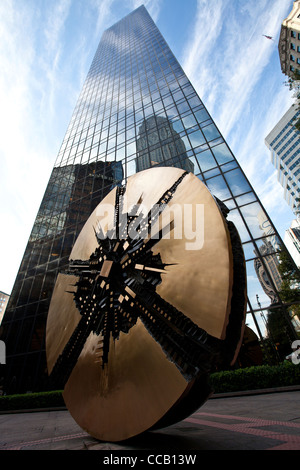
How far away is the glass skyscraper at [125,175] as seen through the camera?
39.5ft

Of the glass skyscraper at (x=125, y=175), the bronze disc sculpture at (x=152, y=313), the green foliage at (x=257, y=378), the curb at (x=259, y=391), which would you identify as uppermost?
the glass skyscraper at (x=125, y=175)

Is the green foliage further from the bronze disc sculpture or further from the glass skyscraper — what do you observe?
the bronze disc sculpture

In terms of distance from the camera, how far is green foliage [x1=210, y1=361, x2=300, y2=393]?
8180mm

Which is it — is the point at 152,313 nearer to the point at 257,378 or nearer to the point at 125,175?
the point at 257,378

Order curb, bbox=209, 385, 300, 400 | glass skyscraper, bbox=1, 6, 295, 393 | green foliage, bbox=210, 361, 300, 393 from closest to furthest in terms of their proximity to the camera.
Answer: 1. curb, bbox=209, 385, 300, 400
2. green foliage, bbox=210, 361, 300, 393
3. glass skyscraper, bbox=1, 6, 295, 393

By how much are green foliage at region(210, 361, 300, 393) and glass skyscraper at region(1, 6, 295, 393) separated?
165 centimetres

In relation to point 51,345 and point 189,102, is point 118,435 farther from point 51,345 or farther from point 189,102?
point 189,102

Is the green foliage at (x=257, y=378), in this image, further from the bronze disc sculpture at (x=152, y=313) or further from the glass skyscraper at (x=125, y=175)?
the bronze disc sculpture at (x=152, y=313)

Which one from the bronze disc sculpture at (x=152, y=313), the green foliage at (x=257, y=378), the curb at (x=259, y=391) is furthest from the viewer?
the green foliage at (x=257, y=378)

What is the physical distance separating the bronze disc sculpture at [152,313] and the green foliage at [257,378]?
22.7 ft

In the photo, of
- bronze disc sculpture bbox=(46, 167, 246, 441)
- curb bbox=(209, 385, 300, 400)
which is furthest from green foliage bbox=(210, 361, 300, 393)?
bronze disc sculpture bbox=(46, 167, 246, 441)

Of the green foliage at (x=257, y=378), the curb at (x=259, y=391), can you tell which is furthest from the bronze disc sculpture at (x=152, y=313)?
the curb at (x=259, y=391)

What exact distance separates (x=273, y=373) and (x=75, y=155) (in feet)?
83.8

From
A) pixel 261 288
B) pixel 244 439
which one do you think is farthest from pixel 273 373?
pixel 244 439
